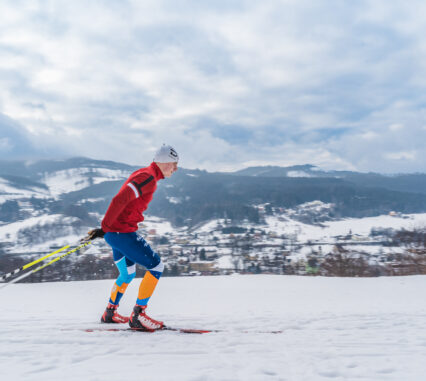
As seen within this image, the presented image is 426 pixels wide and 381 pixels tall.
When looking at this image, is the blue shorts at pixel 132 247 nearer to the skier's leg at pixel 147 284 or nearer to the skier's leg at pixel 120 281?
the skier's leg at pixel 147 284

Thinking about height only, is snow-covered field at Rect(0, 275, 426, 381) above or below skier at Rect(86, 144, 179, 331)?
below

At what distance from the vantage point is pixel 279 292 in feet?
25.6

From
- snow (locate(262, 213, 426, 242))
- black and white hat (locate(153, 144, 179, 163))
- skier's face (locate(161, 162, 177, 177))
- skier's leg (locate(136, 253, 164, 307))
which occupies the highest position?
snow (locate(262, 213, 426, 242))

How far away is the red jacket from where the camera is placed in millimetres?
3324

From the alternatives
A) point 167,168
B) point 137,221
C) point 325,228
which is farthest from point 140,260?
point 325,228

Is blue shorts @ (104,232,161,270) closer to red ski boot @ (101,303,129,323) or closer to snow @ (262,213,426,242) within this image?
red ski boot @ (101,303,129,323)

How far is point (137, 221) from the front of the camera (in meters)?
3.65

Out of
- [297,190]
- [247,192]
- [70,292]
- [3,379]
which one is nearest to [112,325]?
[3,379]

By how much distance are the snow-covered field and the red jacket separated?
1.27 m

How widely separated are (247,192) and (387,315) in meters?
119

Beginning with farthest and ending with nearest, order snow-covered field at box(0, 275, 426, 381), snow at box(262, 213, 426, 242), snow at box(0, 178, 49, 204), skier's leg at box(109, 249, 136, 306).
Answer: snow at box(0, 178, 49, 204), snow at box(262, 213, 426, 242), skier's leg at box(109, 249, 136, 306), snow-covered field at box(0, 275, 426, 381)

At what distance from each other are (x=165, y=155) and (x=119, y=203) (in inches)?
35.2

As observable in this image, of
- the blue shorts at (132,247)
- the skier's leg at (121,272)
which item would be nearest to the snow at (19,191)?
the skier's leg at (121,272)

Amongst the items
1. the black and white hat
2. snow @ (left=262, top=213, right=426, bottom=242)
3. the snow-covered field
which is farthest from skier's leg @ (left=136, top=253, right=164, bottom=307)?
snow @ (left=262, top=213, right=426, bottom=242)
